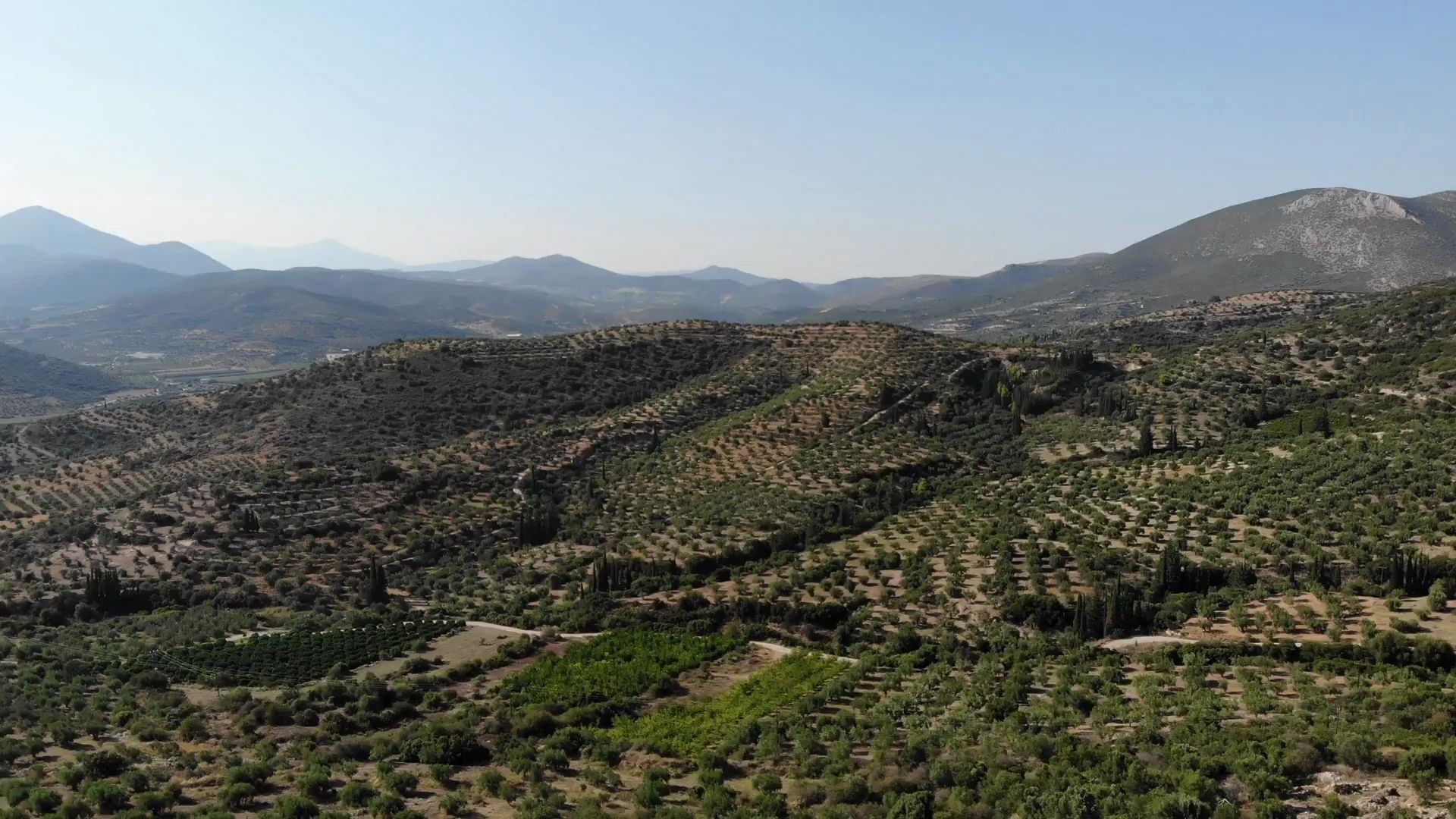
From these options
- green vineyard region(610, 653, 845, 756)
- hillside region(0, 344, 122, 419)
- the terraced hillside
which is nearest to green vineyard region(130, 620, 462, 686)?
the terraced hillside

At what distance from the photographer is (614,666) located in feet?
96.1

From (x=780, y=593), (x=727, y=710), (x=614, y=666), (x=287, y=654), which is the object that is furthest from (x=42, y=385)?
(x=727, y=710)

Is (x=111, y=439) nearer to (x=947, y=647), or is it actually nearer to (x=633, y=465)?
(x=633, y=465)

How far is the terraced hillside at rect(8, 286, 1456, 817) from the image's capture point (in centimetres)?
1881

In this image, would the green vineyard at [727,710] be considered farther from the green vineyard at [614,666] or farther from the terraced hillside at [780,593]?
the green vineyard at [614,666]

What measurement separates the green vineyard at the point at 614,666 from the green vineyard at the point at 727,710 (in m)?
2.32

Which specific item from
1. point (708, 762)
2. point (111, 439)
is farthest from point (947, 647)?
point (111, 439)

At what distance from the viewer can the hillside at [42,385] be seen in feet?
502

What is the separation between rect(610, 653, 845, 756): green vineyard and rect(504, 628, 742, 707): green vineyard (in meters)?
2.32

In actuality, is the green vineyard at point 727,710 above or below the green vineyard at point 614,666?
above

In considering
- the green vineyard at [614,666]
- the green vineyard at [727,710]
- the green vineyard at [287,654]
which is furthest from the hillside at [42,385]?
the green vineyard at [727,710]

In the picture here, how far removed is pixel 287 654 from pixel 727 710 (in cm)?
1749

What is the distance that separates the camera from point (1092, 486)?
47.1 m

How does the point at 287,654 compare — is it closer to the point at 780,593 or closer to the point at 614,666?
the point at 614,666
